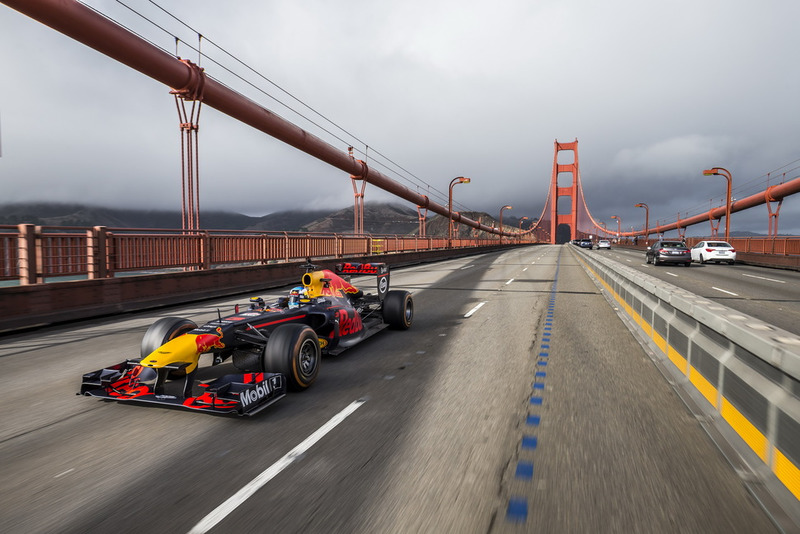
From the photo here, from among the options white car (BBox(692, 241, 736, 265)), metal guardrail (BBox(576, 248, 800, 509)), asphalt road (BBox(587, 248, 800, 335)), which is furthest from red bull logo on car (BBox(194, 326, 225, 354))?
white car (BBox(692, 241, 736, 265))

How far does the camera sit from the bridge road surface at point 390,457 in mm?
2416

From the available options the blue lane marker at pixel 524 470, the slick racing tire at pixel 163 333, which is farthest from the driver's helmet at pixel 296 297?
the blue lane marker at pixel 524 470

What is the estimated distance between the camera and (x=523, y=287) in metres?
14.8

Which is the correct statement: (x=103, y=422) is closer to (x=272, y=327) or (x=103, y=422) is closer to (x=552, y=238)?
(x=272, y=327)

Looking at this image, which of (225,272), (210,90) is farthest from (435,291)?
(210,90)

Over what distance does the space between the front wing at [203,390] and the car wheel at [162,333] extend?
306 millimetres

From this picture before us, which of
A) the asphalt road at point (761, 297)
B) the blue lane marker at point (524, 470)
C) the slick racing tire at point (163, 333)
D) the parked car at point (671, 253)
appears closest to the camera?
the blue lane marker at point (524, 470)

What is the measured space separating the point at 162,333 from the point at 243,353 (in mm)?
820

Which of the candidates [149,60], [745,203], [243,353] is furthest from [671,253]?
[745,203]

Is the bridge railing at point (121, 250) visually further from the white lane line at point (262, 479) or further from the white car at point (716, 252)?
the white car at point (716, 252)

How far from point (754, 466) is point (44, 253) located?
10751 millimetres

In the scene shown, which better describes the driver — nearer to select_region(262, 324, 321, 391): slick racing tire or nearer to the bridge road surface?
the bridge road surface

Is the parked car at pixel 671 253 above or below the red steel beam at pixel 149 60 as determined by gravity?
below

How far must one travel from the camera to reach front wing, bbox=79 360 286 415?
11.8 feet
